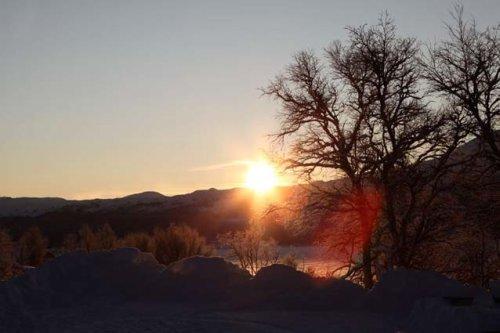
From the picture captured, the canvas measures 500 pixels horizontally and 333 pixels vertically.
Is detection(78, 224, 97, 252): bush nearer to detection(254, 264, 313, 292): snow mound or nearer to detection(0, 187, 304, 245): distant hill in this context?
detection(0, 187, 304, 245): distant hill

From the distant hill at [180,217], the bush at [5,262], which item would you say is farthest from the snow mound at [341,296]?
the bush at [5,262]

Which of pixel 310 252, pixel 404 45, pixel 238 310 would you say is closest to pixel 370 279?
pixel 404 45

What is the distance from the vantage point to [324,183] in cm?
1770

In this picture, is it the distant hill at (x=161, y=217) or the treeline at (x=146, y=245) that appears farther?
the distant hill at (x=161, y=217)

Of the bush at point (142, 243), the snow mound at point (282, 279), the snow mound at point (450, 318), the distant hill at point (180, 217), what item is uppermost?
the distant hill at point (180, 217)

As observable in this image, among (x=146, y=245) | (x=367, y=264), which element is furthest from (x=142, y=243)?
(x=367, y=264)

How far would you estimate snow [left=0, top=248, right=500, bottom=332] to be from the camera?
8.70 m

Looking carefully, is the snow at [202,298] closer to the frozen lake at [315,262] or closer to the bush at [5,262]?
the bush at [5,262]

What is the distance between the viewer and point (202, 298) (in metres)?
9.94

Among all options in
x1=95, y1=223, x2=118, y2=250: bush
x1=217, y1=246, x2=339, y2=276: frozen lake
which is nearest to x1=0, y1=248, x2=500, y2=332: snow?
x1=217, y1=246, x2=339, y2=276: frozen lake

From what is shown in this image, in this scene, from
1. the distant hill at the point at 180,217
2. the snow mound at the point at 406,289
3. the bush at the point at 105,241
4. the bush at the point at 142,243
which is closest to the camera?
the snow mound at the point at 406,289

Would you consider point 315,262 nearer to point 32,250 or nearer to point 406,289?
point 32,250

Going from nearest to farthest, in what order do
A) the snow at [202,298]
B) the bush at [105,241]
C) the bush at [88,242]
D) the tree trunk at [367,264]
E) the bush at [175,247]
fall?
the snow at [202,298], the tree trunk at [367,264], the bush at [175,247], the bush at [105,241], the bush at [88,242]

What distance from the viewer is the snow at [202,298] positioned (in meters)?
8.70
